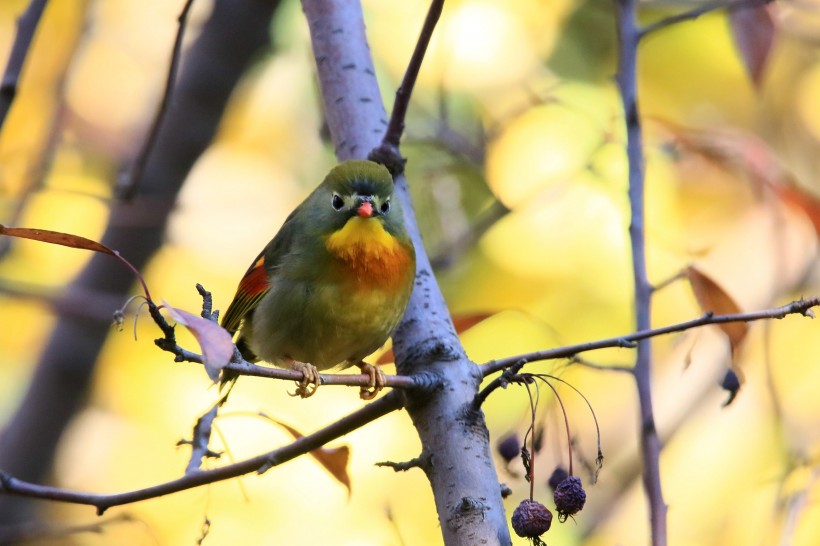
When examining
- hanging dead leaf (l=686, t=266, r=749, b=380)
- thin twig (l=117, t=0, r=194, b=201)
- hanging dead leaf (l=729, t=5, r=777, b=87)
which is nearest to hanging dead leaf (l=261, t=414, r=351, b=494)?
hanging dead leaf (l=686, t=266, r=749, b=380)

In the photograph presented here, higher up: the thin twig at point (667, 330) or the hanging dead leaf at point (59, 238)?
the thin twig at point (667, 330)

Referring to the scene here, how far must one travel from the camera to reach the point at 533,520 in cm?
220

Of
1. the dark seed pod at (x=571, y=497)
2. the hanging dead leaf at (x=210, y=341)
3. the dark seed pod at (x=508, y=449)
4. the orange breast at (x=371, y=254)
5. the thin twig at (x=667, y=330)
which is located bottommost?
the hanging dead leaf at (x=210, y=341)

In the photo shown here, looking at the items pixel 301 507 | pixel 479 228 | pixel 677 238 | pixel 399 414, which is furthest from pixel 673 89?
pixel 301 507

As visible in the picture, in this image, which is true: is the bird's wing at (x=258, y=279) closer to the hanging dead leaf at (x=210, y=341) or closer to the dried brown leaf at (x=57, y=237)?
the dried brown leaf at (x=57, y=237)

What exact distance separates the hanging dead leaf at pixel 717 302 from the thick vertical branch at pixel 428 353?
0.62 m

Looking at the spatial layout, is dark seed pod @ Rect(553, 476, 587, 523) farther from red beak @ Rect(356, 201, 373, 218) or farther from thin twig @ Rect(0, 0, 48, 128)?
thin twig @ Rect(0, 0, 48, 128)

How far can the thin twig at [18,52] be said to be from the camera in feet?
8.21

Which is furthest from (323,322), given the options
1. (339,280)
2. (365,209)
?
(365,209)

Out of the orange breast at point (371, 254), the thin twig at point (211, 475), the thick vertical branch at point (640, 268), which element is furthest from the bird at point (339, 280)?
the thick vertical branch at point (640, 268)

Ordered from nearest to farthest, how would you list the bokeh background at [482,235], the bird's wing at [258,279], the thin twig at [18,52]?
1. the thin twig at [18,52]
2. the bird's wing at [258,279]
3. the bokeh background at [482,235]

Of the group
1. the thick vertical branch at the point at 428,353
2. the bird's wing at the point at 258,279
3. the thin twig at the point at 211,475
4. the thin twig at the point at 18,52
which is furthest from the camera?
the bird's wing at the point at 258,279

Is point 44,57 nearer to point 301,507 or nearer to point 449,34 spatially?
point 449,34

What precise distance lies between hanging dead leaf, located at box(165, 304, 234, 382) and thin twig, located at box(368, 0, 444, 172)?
1.05 metres
